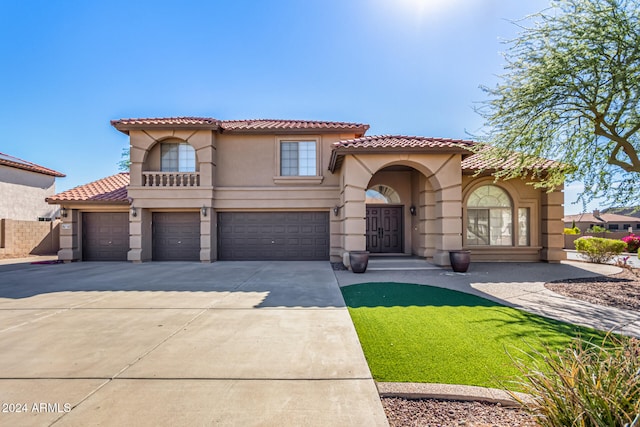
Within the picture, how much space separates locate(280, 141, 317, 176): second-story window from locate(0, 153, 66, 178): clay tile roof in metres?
17.8

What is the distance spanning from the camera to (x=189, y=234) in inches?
550

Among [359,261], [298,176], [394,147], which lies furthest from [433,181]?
[298,176]

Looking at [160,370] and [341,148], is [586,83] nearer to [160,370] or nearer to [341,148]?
[341,148]

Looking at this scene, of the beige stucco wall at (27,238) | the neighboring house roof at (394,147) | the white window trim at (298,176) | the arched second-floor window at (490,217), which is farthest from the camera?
the beige stucco wall at (27,238)

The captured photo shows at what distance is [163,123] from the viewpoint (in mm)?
13062

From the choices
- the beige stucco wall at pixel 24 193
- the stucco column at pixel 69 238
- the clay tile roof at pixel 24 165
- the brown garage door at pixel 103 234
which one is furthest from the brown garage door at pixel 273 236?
the clay tile roof at pixel 24 165

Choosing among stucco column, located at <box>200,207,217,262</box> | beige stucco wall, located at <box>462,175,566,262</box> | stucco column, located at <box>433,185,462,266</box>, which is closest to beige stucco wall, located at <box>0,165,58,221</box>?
stucco column, located at <box>200,207,217,262</box>

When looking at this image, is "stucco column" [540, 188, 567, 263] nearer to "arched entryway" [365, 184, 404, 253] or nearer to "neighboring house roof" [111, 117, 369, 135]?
"arched entryway" [365, 184, 404, 253]

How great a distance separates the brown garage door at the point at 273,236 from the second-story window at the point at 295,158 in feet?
6.35

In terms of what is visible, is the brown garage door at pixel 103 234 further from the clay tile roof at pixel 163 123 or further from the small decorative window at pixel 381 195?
the small decorative window at pixel 381 195

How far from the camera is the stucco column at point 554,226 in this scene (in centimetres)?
1226

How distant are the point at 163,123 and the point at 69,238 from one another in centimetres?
691

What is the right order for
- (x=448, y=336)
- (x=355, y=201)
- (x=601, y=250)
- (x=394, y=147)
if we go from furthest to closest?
1. (x=601, y=250)
2. (x=355, y=201)
3. (x=394, y=147)
4. (x=448, y=336)

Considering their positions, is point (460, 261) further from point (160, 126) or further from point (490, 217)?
point (160, 126)
